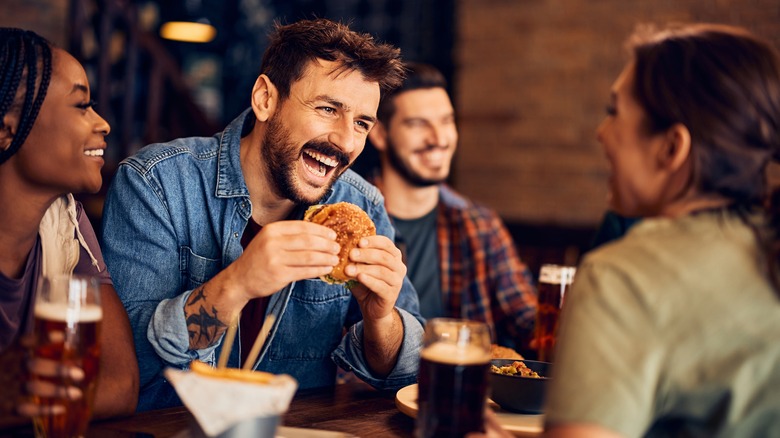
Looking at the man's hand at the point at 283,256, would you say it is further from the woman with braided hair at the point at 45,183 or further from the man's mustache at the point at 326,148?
the man's mustache at the point at 326,148

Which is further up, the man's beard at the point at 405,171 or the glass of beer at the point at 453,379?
the man's beard at the point at 405,171

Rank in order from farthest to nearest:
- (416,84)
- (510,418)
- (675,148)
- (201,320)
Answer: (416,84), (201,320), (510,418), (675,148)

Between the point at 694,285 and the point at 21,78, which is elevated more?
the point at 21,78

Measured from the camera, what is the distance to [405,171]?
11.6 feet

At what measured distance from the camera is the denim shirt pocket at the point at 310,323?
7.00ft

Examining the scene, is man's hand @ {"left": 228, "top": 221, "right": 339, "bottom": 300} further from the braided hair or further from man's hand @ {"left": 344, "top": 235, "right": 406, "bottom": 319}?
the braided hair

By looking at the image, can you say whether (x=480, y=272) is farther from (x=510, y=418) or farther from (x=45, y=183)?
(x=45, y=183)

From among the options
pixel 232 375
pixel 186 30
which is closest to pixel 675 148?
pixel 232 375

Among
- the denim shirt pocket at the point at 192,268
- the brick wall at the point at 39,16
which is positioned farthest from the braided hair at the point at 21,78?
the brick wall at the point at 39,16

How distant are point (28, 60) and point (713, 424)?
141 centimetres

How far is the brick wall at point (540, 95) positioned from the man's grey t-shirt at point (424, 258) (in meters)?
2.09

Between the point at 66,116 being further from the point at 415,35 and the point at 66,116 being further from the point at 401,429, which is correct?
the point at 415,35

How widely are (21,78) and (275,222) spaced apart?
604 mm

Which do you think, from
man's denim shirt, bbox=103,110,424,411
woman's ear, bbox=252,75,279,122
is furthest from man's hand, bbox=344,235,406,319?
woman's ear, bbox=252,75,279,122
